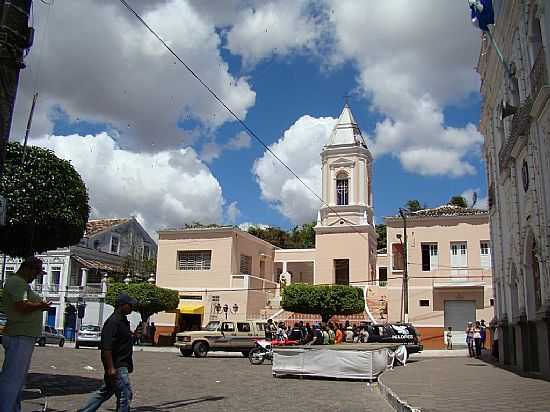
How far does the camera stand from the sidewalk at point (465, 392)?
348 inches

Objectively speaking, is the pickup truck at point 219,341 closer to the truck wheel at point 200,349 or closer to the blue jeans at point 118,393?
the truck wheel at point 200,349

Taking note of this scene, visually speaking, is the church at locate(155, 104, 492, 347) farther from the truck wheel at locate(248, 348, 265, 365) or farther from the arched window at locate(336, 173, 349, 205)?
the truck wheel at locate(248, 348, 265, 365)

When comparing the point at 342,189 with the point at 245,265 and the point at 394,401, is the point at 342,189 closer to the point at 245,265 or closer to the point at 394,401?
the point at 245,265

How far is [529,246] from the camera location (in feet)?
52.7

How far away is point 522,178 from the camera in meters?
16.6

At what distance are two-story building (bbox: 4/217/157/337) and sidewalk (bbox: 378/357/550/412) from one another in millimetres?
34744

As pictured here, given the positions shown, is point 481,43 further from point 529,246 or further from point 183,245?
point 183,245

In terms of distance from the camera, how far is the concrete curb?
8680 mm

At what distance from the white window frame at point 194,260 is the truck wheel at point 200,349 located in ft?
47.8

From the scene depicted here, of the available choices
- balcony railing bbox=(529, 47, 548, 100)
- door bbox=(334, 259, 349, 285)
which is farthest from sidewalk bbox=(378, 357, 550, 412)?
door bbox=(334, 259, 349, 285)

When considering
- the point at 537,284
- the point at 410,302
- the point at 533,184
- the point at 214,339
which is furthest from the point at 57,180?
the point at 410,302

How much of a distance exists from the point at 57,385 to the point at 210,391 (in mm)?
3175

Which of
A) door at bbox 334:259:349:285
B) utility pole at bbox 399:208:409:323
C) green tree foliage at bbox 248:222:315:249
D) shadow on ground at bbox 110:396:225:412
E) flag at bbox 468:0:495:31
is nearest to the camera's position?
shadow on ground at bbox 110:396:225:412

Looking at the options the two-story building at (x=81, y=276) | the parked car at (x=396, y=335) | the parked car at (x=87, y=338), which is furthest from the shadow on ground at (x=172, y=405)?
the two-story building at (x=81, y=276)
